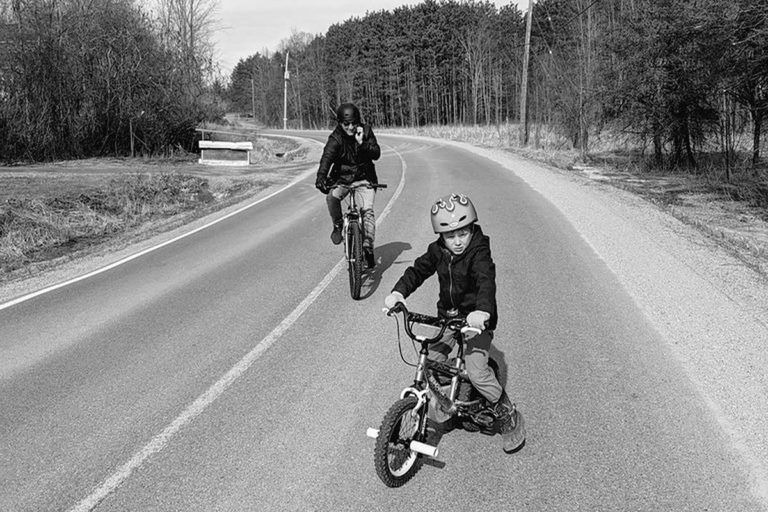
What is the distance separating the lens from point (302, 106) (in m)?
104

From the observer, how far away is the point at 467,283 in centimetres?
404

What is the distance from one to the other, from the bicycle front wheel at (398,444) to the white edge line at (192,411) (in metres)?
1.62

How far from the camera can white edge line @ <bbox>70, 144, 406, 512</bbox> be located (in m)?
3.66

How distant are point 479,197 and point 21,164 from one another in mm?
18043

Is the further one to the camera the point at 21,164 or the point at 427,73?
the point at 427,73

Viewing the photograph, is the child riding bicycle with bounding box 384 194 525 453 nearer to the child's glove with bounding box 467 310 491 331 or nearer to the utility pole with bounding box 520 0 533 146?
the child's glove with bounding box 467 310 491 331

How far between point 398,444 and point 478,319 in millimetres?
906

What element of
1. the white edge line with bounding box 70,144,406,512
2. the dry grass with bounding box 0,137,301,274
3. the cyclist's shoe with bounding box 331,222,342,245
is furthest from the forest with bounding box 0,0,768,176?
the white edge line with bounding box 70,144,406,512

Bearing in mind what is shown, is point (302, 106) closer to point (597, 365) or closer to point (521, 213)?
point (521, 213)

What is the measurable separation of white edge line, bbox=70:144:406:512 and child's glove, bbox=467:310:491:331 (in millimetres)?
2318

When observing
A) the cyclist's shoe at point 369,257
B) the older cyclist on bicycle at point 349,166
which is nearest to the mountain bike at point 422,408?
the cyclist's shoe at point 369,257

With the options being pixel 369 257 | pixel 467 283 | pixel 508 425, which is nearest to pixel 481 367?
pixel 508 425

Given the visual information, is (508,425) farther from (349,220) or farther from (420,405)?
(349,220)

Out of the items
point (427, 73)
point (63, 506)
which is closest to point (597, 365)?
point (63, 506)
